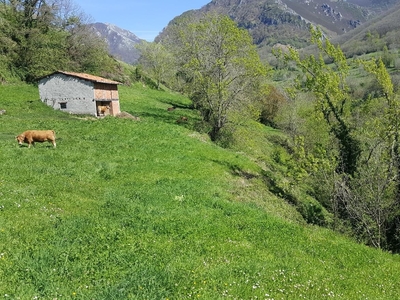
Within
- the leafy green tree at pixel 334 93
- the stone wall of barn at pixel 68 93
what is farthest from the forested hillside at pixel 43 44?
the leafy green tree at pixel 334 93

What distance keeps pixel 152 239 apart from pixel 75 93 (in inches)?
1221

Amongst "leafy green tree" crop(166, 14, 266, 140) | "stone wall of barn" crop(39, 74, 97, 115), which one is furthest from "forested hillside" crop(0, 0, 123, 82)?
"leafy green tree" crop(166, 14, 266, 140)

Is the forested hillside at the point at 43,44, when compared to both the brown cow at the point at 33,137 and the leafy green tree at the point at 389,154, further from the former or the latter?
the leafy green tree at the point at 389,154

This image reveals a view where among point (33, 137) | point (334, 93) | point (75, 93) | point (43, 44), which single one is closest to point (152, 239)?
point (33, 137)

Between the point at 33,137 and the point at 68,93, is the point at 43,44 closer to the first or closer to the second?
the point at 68,93

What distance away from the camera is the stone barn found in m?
37.5

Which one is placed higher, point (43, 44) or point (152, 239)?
point (43, 44)

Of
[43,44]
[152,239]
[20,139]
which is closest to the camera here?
[152,239]

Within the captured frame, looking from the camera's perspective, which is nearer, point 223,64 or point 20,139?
point 20,139

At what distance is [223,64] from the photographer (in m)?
33.1

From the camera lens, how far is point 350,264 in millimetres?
12102

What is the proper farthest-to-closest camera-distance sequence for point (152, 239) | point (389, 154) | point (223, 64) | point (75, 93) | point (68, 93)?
point (68, 93) < point (75, 93) < point (223, 64) < point (389, 154) < point (152, 239)

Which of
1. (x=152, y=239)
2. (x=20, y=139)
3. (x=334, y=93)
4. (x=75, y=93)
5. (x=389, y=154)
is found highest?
(x=75, y=93)

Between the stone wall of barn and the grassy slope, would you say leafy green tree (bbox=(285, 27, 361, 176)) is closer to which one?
the grassy slope
